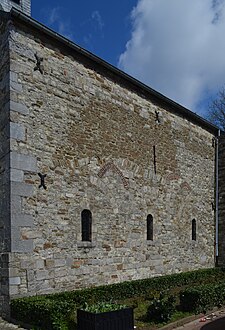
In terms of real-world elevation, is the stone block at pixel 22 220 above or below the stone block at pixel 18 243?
above

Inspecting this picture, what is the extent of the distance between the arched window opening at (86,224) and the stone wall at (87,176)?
18 cm

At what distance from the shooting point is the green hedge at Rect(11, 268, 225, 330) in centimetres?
741

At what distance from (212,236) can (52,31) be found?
11.7 metres

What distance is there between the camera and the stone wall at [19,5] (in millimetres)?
15730

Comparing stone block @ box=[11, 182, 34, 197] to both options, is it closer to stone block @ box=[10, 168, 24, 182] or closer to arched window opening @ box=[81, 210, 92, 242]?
stone block @ box=[10, 168, 24, 182]

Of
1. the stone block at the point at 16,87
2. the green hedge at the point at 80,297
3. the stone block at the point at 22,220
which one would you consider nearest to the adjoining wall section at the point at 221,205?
the green hedge at the point at 80,297

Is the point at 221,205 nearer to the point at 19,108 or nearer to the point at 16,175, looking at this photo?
the point at 16,175

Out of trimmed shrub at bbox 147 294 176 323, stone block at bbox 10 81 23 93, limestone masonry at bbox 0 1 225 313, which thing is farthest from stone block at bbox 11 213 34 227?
trimmed shrub at bbox 147 294 176 323

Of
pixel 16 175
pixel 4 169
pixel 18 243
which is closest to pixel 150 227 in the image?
pixel 18 243

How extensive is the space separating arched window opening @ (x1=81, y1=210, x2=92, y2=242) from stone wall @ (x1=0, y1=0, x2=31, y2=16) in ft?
31.6

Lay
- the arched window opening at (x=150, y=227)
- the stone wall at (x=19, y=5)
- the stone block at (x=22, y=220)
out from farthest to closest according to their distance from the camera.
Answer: the stone wall at (x=19, y=5) → the arched window opening at (x=150, y=227) → the stone block at (x=22, y=220)

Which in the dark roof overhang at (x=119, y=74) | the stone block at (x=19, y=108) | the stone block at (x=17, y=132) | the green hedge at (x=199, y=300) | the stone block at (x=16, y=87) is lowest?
the green hedge at (x=199, y=300)

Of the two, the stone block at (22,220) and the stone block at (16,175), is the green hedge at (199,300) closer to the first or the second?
the stone block at (22,220)

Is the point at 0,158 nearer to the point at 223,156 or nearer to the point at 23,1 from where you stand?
the point at 23,1
